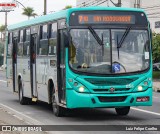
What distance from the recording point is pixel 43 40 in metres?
16.4

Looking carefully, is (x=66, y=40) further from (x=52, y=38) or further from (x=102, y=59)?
(x=52, y=38)

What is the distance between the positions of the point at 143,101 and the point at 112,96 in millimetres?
881

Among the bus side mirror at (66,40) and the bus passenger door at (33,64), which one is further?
the bus passenger door at (33,64)

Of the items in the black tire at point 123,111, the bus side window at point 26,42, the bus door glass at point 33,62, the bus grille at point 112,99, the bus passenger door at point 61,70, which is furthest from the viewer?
the bus side window at point 26,42

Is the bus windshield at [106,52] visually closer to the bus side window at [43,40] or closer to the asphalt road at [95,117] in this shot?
the asphalt road at [95,117]

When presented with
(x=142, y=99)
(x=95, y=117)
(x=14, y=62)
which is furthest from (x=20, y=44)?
(x=142, y=99)

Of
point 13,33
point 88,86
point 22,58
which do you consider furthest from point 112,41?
point 13,33

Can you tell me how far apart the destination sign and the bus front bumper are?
6.11ft

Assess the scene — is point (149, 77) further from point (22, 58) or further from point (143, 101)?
point (22, 58)

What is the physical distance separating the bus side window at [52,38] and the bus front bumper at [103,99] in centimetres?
182

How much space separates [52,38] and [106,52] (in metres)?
2.15

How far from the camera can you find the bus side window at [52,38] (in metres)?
→ 15.1

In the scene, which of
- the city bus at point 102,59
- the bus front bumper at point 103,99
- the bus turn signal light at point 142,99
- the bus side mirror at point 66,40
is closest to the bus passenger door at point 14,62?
the city bus at point 102,59

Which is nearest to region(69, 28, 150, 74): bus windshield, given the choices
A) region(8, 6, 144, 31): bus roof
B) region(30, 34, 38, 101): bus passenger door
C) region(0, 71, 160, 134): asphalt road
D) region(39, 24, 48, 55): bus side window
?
region(8, 6, 144, 31): bus roof
